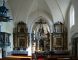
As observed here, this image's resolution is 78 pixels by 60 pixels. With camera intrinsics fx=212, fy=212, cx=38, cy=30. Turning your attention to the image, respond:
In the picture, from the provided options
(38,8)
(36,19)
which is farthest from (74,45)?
(36,19)

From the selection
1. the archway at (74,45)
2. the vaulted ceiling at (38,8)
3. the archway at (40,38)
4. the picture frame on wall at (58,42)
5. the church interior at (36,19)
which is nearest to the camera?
the archway at (74,45)

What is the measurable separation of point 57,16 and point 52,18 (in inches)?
33.4

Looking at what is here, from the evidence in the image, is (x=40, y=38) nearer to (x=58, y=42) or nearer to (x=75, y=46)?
(x=58, y=42)

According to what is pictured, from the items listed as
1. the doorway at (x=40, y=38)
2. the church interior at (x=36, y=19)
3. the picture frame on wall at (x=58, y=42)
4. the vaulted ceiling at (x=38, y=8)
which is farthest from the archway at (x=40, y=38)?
the picture frame on wall at (x=58, y=42)

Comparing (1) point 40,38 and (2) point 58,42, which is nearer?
(2) point 58,42

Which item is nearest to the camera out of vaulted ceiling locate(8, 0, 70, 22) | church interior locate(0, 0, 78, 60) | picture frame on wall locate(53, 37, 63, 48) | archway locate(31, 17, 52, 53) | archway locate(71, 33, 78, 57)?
archway locate(71, 33, 78, 57)

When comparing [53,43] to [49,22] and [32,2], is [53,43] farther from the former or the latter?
[32,2]

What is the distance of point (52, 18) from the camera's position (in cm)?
2770

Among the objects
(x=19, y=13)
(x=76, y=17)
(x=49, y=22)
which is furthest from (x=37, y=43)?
(x=76, y=17)

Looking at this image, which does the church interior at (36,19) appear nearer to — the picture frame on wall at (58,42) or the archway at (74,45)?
the picture frame on wall at (58,42)

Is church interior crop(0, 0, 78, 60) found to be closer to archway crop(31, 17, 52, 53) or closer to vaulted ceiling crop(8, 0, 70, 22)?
vaulted ceiling crop(8, 0, 70, 22)

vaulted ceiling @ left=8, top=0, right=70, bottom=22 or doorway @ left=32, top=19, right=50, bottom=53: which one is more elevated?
vaulted ceiling @ left=8, top=0, right=70, bottom=22

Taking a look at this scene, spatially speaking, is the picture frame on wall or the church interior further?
the picture frame on wall

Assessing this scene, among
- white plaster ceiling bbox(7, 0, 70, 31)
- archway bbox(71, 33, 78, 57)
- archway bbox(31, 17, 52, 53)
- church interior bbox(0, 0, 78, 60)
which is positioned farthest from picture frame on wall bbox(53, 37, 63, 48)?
→ archway bbox(31, 17, 52, 53)
